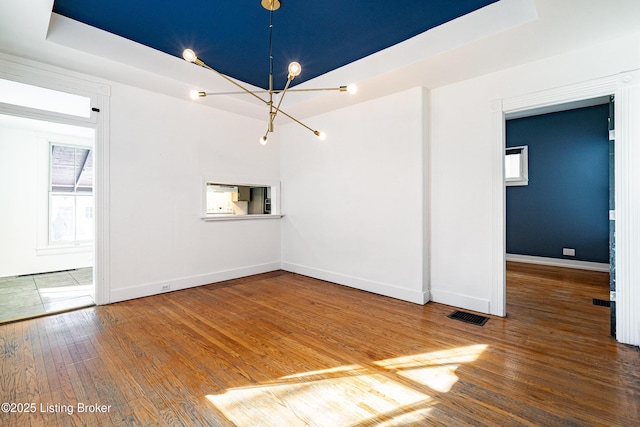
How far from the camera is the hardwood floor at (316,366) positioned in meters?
1.70

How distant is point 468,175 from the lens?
11.1 ft

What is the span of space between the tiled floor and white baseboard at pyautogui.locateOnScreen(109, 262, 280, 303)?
334mm

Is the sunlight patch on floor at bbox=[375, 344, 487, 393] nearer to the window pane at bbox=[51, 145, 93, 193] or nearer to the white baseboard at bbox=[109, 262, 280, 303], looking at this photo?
the white baseboard at bbox=[109, 262, 280, 303]

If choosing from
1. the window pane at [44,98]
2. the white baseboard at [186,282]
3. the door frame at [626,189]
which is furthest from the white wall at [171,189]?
the door frame at [626,189]

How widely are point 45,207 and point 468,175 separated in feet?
22.7

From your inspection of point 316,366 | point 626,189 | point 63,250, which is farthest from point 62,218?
point 626,189

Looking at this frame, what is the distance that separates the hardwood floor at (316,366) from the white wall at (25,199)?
2.90m

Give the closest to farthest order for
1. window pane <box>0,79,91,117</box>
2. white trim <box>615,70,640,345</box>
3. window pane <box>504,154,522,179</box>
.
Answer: white trim <box>615,70,640,345</box>
window pane <box>0,79,91,117</box>
window pane <box>504,154,522,179</box>

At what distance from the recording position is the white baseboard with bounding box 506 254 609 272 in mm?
→ 5081

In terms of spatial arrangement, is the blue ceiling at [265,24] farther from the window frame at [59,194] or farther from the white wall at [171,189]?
the window frame at [59,194]

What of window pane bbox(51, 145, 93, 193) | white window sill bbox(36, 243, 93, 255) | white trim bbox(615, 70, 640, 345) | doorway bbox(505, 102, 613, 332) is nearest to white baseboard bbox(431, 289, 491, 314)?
white trim bbox(615, 70, 640, 345)

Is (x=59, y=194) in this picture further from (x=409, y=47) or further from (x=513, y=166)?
(x=513, y=166)

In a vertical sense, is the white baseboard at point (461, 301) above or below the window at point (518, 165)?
below

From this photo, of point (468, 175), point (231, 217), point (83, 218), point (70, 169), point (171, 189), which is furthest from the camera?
point (83, 218)
